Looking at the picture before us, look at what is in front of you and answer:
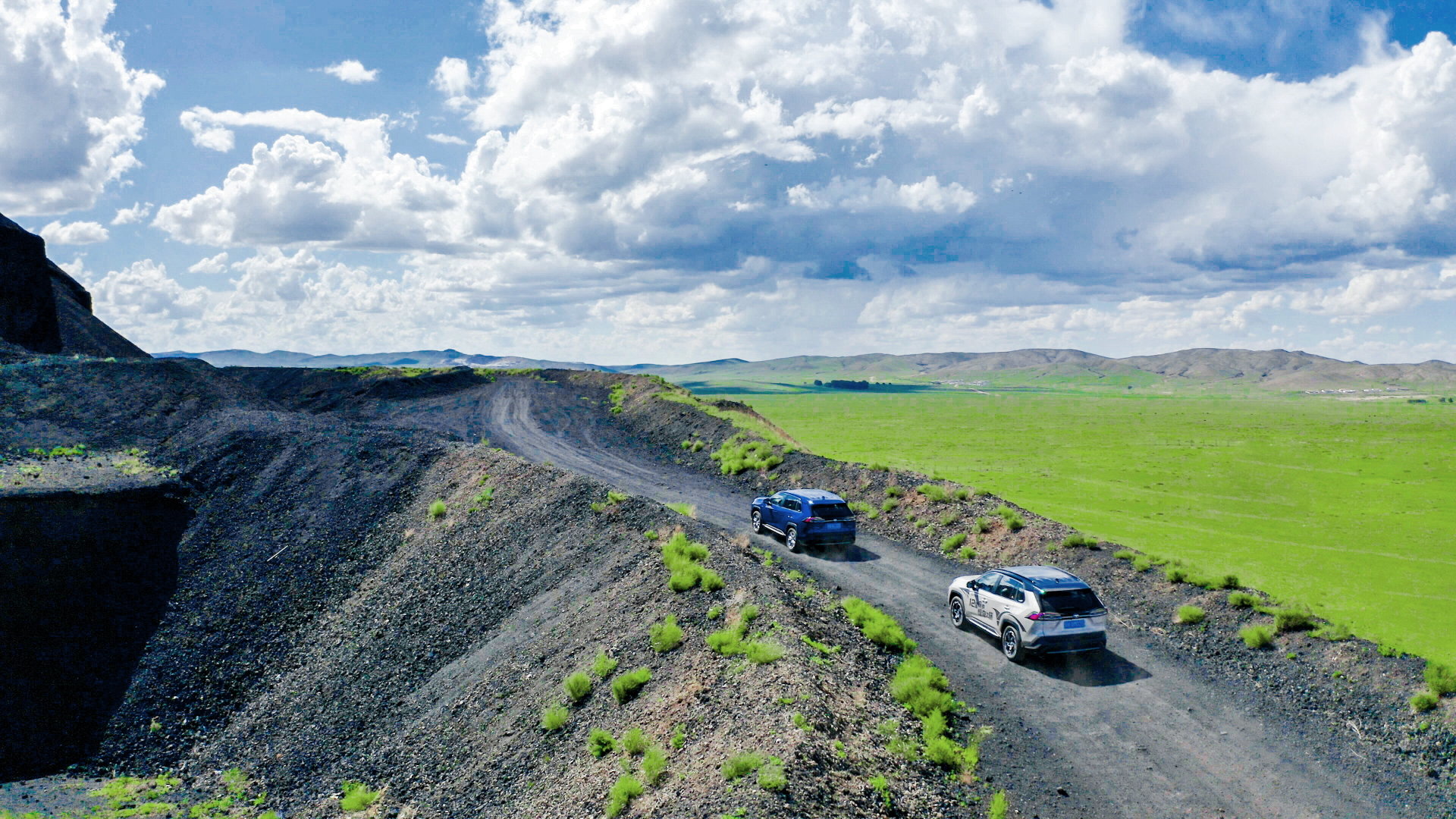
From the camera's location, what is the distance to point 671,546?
20.8 m

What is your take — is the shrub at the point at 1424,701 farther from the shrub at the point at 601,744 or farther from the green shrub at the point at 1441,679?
the shrub at the point at 601,744

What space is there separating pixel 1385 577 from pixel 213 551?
46533 mm

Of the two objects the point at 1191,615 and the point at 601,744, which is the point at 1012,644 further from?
the point at 601,744

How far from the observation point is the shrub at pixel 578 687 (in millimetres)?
15828

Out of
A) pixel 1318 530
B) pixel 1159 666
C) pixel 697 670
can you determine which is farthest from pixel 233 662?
pixel 1318 530

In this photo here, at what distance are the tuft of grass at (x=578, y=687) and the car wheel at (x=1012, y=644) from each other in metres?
10.1

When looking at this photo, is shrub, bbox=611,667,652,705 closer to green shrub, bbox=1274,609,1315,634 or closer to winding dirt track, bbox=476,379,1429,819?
winding dirt track, bbox=476,379,1429,819

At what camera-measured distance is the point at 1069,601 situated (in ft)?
55.5

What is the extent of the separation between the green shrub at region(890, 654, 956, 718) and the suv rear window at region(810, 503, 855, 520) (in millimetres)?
9994

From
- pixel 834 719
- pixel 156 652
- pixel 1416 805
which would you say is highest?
pixel 834 719

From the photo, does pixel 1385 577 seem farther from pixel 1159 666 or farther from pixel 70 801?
pixel 70 801

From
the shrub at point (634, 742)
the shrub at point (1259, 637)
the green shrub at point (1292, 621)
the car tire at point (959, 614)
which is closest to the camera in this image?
the shrub at point (634, 742)

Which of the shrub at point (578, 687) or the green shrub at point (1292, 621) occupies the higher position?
the green shrub at point (1292, 621)

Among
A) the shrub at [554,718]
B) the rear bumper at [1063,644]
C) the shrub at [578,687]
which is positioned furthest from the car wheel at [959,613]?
the shrub at [554,718]
